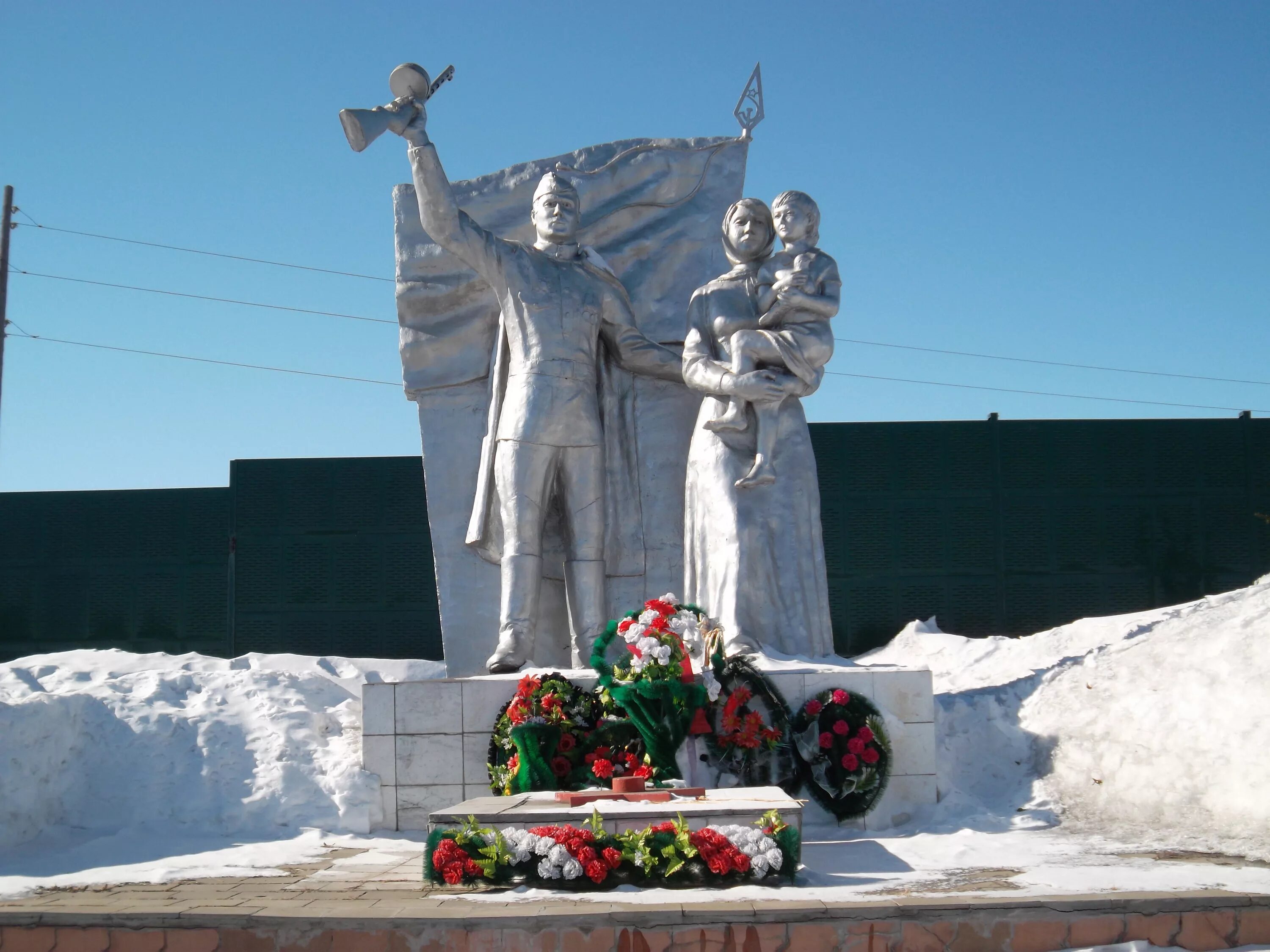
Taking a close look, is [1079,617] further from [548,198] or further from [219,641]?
[219,641]

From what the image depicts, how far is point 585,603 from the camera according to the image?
723 cm

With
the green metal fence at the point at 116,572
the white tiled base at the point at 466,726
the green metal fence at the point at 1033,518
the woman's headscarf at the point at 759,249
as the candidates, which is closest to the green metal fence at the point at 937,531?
the green metal fence at the point at 1033,518

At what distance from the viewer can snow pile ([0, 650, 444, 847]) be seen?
6.21 m

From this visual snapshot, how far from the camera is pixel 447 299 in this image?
26.2 ft

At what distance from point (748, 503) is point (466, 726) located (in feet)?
6.13

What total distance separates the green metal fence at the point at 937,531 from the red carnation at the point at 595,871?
7.47m

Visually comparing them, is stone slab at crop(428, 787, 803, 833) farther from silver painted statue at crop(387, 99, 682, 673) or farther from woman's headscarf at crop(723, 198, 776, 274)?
woman's headscarf at crop(723, 198, 776, 274)

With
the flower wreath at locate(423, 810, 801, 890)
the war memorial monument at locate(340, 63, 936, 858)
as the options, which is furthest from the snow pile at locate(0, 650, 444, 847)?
the flower wreath at locate(423, 810, 801, 890)

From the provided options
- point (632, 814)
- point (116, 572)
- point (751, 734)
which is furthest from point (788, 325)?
point (116, 572)

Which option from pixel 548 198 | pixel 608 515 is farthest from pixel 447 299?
pixel 608 515

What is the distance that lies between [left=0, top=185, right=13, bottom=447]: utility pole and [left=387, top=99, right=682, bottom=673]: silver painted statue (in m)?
7.04

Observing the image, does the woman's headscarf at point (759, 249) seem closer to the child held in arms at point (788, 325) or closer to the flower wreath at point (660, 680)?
the child held in arms at point (788, 325)

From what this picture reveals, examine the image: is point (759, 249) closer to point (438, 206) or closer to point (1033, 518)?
point (438, 206)

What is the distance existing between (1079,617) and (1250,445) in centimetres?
227
